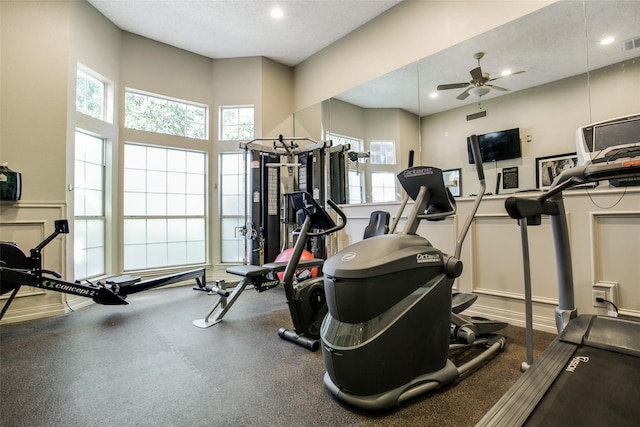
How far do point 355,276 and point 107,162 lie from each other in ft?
15.5

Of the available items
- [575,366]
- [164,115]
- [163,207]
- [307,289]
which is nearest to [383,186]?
[307,289]

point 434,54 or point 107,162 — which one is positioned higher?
point 434,54

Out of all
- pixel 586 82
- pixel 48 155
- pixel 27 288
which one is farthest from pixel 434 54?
pixel 27 288

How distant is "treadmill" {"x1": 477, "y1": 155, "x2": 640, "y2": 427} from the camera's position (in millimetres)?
1140

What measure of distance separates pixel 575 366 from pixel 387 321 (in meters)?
0.95

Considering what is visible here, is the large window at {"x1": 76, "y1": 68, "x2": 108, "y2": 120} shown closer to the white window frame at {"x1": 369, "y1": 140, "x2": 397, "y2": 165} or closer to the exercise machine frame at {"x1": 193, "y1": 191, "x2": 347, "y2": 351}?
the exercise machine frame at {"x1": 193, "y1": 191, "x2": 347, "y2": 351}

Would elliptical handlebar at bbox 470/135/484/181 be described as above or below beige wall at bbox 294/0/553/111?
below

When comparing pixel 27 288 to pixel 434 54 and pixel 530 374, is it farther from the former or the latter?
pixel 434 54

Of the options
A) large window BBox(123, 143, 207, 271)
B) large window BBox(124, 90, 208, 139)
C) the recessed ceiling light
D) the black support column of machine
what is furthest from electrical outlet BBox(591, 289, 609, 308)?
large window BBox(124, 90, 208, 139)

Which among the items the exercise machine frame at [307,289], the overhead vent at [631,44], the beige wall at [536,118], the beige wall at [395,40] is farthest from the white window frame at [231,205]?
the overhead vent at [631,44]

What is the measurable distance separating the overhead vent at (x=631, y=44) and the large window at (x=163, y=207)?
5.63 meters

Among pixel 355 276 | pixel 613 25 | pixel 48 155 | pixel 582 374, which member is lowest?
pixel 582 374

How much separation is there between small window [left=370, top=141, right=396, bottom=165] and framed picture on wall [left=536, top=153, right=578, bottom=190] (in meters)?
1.71

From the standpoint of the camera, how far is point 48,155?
361 cm
